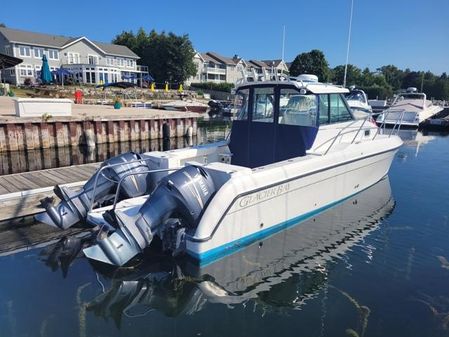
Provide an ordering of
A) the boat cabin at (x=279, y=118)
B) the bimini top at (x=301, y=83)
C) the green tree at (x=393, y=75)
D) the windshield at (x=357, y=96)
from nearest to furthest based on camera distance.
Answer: the bimini top at (x=301, y=83), the boat cabin at (x=279, y=118), the windshield at (x=357, y=96), the green tree at (x=393, y=75)

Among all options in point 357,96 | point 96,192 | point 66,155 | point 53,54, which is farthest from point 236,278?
point 53,54

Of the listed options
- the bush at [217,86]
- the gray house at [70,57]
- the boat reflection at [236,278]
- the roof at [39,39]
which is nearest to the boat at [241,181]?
the boat reflection at [236,278]

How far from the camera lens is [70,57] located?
51.0m

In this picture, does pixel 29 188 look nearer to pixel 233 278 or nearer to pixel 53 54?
pixel 233 278

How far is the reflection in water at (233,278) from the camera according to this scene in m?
4.52

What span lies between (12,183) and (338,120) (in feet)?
23.7

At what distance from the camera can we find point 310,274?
5.41m

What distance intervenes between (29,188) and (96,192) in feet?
6.50

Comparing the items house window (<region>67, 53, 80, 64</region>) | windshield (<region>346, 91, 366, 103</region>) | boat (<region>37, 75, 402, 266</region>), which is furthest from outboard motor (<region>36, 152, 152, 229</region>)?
house window (<region>67, 53, 80, 64</region>)

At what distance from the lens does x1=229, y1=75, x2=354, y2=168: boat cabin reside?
7.11 m

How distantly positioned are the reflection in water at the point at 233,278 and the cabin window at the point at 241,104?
2707mm

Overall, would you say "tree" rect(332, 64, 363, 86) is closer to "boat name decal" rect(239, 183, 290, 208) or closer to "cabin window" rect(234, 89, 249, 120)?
"cabin window" rect(234, 89, 249, 120)

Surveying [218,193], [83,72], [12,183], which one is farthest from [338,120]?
[83,72]

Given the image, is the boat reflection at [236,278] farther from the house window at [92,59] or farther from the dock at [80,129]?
the house window at [92,59]
